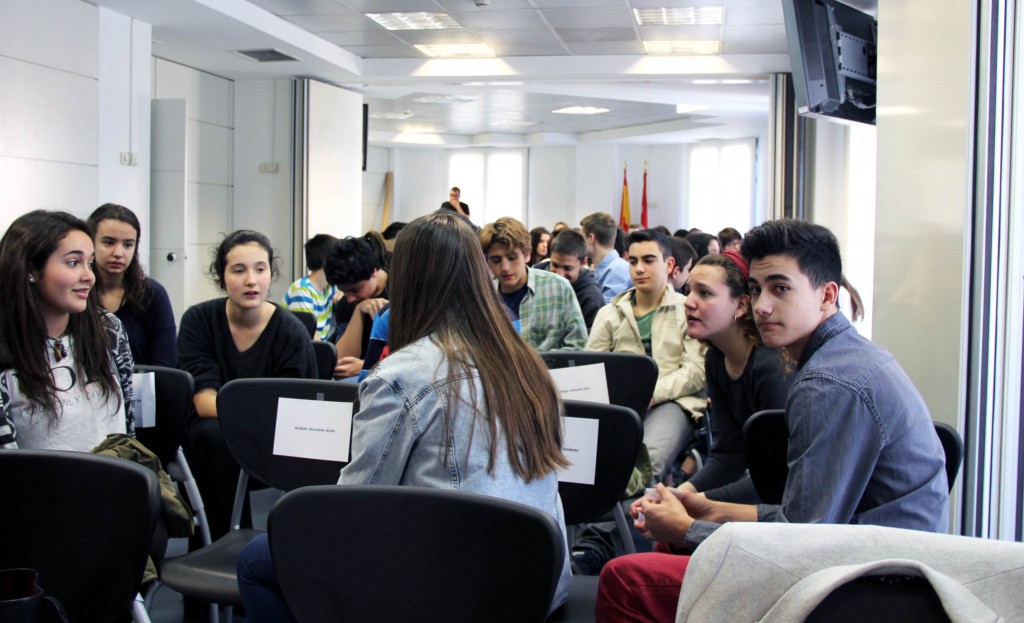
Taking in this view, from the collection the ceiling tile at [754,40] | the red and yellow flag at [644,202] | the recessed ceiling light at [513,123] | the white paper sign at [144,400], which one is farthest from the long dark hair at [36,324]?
the red and yellow flag at [644,202]

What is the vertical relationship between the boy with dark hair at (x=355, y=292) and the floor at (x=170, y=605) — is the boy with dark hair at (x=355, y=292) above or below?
above

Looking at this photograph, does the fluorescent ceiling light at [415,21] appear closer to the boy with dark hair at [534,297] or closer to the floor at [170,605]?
the boy with dark hair at [534,297]

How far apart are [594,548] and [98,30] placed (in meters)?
5.62

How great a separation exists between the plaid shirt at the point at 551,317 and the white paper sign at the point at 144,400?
1971 millimetres

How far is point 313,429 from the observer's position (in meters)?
2.51

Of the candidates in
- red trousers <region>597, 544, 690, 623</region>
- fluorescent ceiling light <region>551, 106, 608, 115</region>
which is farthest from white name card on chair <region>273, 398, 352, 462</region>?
fluorescent ceiling light <region>551, 106, 608, 115</region>

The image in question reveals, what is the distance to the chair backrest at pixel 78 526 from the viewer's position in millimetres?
1654

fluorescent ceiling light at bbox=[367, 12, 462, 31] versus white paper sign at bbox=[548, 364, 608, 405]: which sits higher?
fluorescent ceiling light at bbox=[367, 12, 462, 31]

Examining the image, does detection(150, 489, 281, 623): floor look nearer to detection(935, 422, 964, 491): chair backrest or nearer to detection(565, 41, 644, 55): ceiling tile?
detection(935, 422, 964, 491): chair backrest

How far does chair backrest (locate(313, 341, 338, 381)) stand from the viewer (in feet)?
12.4

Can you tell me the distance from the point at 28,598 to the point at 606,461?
1396 mm

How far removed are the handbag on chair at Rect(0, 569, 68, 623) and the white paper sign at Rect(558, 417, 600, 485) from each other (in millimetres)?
1225

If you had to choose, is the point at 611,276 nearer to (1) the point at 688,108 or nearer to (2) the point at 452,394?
(2) the point at 452,394

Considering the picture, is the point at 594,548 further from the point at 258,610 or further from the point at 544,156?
the point at 544,156
